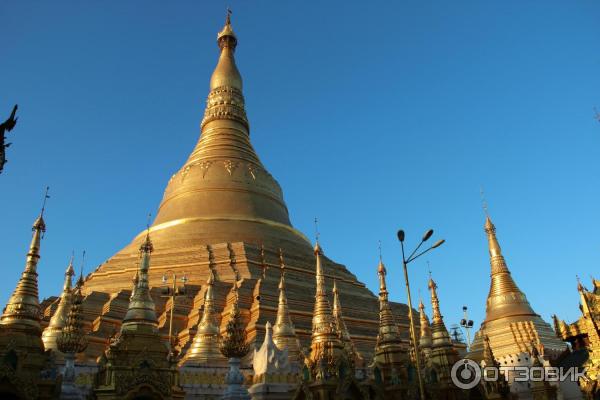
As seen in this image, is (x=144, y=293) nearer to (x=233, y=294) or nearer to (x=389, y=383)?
(x=389, y=383)

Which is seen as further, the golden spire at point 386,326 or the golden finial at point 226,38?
the golden finial at point 226,38

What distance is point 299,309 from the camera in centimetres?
2509

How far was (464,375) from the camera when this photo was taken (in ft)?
52.0

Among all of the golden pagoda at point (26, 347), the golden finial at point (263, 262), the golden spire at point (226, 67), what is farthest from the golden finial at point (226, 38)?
the golden pagoda at point (26, 347)

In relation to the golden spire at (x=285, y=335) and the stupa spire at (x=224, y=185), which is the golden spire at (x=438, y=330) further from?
the stupa spire at (x=224, y=185)

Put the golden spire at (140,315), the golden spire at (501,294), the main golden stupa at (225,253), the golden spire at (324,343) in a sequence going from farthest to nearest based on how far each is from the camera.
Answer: the golden spire at (501,294) < the main golden stupa at (225,253) < the golden spire at (140,315) < the golden spire at (324,343)

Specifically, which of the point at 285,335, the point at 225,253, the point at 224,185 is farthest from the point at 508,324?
the point at 224,185

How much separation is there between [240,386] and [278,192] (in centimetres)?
2673

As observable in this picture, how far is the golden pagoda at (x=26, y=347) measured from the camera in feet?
37.2

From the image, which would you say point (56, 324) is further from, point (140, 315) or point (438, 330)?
point (438, 330)

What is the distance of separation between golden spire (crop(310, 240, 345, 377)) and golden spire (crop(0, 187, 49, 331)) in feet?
24.3

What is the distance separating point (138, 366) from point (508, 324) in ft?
71.0

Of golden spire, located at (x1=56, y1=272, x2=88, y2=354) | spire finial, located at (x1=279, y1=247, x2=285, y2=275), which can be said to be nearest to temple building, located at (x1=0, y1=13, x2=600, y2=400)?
golden spire, located at (x1=56, y1=272, x2=88, y2=354)

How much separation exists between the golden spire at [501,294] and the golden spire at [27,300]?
22.9 metres
